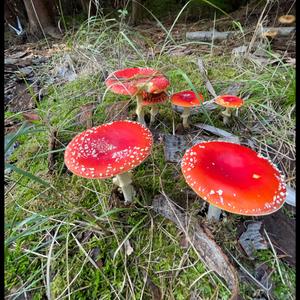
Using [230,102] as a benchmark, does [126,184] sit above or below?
below

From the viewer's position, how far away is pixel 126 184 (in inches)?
63.0

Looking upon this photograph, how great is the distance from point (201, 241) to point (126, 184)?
54cm

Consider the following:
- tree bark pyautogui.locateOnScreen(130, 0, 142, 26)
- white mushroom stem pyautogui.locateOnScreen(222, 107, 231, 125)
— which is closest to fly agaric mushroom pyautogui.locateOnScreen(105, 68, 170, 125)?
white mushroom stem pyautogui.locateOnScreen(222, 107, 231, 125)

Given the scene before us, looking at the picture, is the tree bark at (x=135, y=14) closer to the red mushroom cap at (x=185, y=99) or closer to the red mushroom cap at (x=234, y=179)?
the red mushroom cap at (x=185, y=99)

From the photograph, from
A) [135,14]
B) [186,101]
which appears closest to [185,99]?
[186,101]

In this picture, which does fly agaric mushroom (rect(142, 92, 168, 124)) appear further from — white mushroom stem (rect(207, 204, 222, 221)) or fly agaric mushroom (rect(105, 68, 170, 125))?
white mushroom stem (rect(207, 204, 222, 221))

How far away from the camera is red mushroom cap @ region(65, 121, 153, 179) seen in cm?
130

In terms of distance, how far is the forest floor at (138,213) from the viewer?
1.37 metres

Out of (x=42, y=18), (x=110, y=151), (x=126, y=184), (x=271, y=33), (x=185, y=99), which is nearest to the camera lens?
(x=110, y=151)

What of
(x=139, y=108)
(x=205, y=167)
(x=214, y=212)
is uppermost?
(x=205, y=167)

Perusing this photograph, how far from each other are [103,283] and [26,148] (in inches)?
53.8

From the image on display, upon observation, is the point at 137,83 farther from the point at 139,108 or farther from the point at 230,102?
the point at 230,102

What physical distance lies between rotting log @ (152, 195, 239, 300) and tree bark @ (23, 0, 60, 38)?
16.1 feet

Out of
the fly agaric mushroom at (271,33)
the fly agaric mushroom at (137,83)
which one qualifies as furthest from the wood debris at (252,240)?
the fly agaric mushroom at (271,33)
